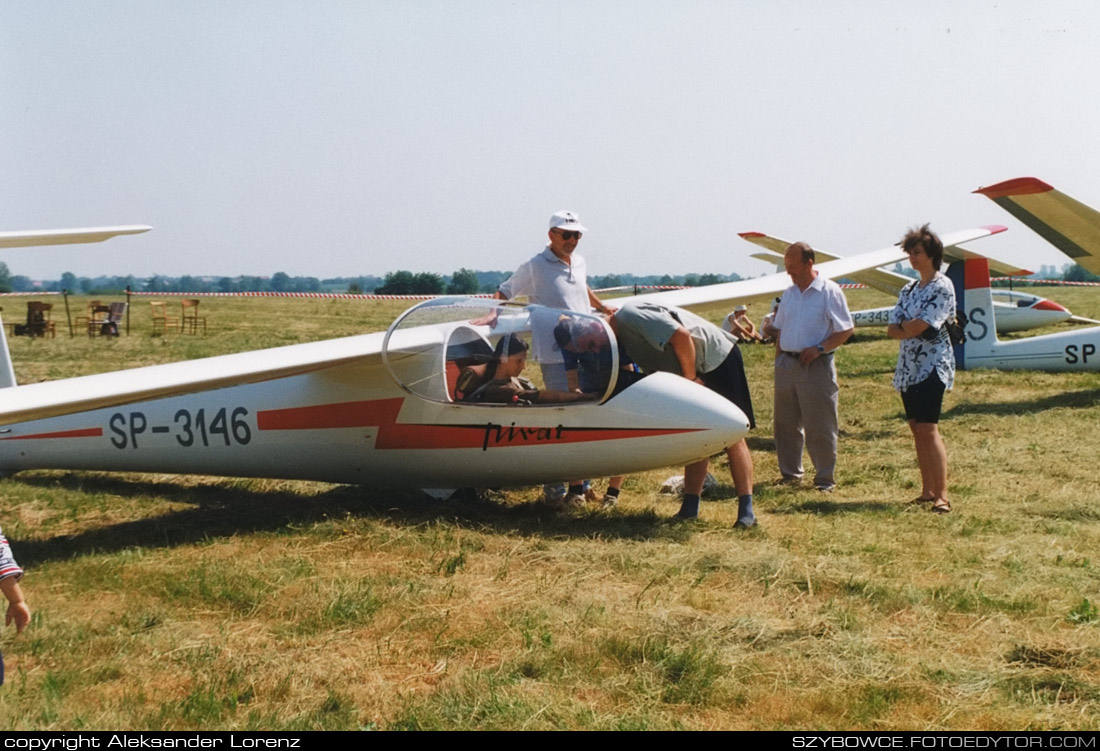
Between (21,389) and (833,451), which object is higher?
(21,389)

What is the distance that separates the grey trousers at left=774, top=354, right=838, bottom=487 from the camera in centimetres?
774

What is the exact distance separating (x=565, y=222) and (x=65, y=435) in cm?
428

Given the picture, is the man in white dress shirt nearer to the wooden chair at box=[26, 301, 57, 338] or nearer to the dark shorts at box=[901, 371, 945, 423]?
the dark shorts at box=[901, 371, 945, 423]

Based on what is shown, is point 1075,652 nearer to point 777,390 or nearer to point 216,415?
point 777,390

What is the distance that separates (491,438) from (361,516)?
1100mm

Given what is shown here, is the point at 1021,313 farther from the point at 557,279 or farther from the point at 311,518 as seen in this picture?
the point at 311,518

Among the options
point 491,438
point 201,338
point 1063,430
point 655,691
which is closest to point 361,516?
point 491,438

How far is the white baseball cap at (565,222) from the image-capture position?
7.18 m

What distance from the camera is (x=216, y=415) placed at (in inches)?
286

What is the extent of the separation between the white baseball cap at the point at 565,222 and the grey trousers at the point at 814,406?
209 centimetres

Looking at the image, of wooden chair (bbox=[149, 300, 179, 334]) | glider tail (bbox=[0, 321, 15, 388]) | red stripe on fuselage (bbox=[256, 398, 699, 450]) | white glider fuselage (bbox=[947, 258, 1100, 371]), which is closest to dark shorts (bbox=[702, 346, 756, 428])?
red stripe on fuselage (bbox=[256, 398, 699, 450])

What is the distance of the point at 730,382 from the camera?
6836 millimetres

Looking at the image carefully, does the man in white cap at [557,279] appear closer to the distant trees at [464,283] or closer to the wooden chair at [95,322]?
the wooden chair at [95,322]

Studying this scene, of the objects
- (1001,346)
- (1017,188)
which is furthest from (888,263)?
(1001,346)
